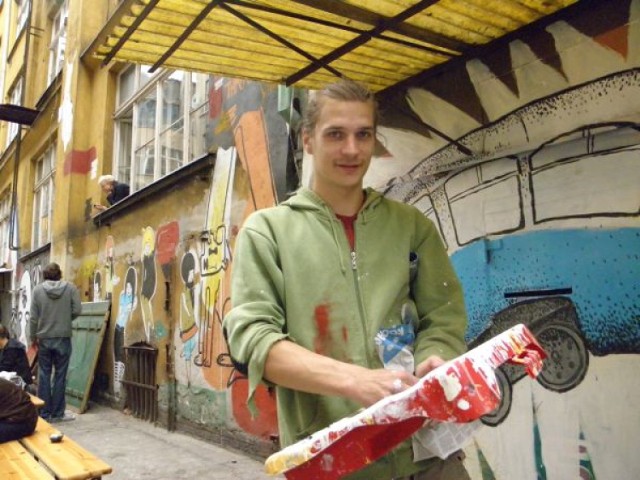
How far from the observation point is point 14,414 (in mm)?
3986

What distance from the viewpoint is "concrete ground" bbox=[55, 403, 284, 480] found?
15.2ft

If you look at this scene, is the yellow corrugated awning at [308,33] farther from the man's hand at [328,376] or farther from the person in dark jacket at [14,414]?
the person in dark jacket at [14,414]

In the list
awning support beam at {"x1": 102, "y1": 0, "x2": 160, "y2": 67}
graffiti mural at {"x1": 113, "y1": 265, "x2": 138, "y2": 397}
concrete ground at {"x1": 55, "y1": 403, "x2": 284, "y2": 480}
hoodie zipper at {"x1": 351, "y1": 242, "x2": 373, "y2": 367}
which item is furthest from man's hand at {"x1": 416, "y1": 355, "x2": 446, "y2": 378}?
graffiti mural at {"x1": 113, "y1": 265, "x2": 138, "y2": 397}

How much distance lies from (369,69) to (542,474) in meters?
2.43

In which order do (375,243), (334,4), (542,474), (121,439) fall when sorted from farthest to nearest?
(121,439), (542,474), (334,4), (375,243)

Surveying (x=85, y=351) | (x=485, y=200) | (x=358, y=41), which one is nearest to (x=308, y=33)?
(x=358, y=41)

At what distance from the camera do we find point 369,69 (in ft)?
11.2

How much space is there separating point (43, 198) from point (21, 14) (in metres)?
6.12

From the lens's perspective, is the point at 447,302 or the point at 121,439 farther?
the point at 121,439

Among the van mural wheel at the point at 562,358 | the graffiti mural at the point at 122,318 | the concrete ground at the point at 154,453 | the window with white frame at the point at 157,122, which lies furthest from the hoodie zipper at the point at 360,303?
the graffiti mural at the point at 122,318

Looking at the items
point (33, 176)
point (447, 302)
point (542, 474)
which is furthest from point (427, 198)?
point (33, 176)

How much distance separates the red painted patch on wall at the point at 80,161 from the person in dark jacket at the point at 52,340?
338cm

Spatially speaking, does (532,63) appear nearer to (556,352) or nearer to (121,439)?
(556,352)

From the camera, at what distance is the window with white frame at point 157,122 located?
22.3 feet
